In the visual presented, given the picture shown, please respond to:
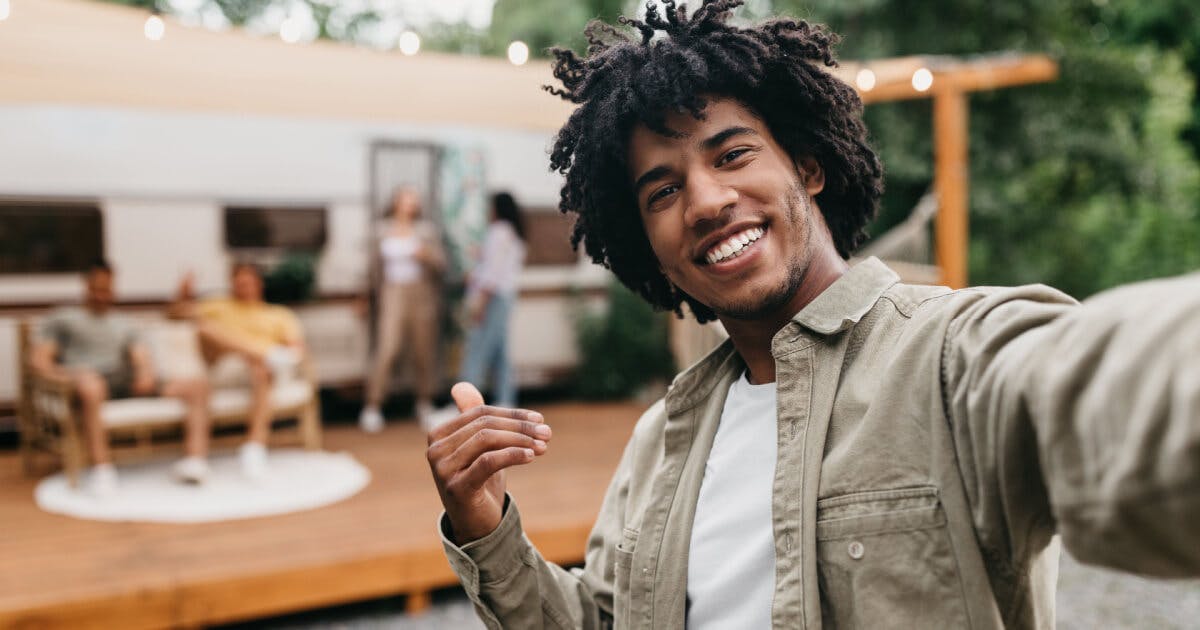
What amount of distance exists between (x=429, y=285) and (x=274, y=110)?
95.7 inches

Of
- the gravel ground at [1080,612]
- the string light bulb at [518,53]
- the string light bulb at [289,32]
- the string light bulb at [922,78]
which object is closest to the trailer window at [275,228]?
the string light bulb at [289,32]

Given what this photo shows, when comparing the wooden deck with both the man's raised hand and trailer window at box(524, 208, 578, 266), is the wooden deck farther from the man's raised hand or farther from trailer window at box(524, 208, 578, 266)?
trailer window at box(524, 208, 578, 266)

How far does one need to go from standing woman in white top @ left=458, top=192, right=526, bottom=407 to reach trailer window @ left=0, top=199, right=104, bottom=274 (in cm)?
246

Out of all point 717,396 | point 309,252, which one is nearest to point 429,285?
point 309,252

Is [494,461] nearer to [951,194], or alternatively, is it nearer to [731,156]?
[731,156]

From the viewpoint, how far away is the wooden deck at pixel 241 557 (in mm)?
3283

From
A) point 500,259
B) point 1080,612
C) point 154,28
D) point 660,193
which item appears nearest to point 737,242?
point 660,193

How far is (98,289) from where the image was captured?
5.31 meters

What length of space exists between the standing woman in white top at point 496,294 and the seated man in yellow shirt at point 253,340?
4.14 feet

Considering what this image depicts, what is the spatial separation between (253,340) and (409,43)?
207cm

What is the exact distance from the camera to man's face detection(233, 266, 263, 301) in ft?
18.5

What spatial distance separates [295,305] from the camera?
23.0 ft

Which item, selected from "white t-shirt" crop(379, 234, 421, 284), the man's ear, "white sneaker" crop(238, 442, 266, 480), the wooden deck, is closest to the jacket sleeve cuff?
the man's ear

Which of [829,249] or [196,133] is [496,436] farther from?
[196,133]
